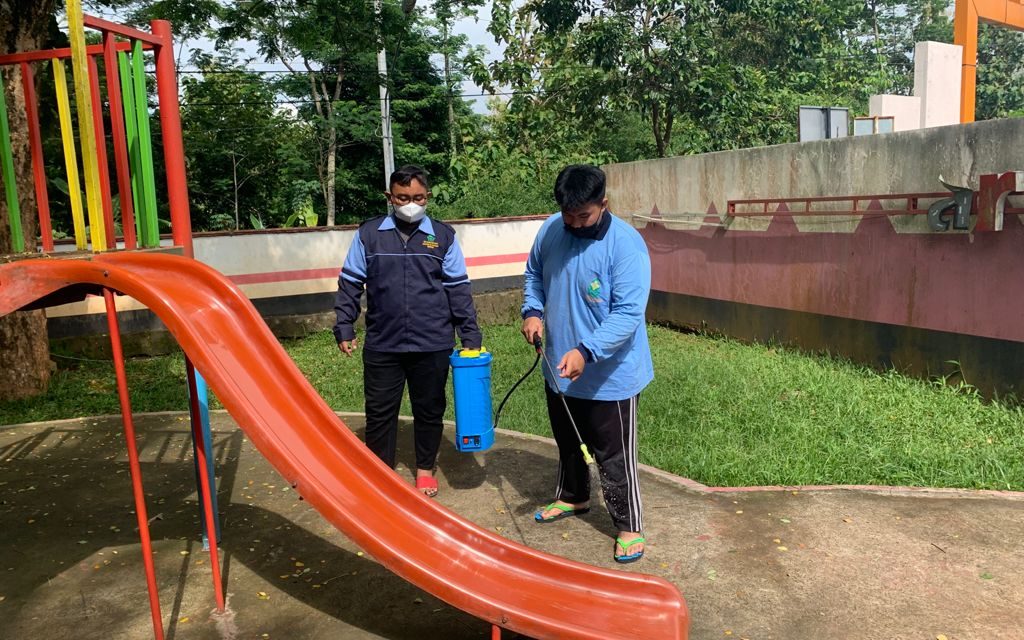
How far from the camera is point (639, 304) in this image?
3781 mm

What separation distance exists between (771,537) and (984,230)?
396cm

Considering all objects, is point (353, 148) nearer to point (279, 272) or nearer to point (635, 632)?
point (279, 272)

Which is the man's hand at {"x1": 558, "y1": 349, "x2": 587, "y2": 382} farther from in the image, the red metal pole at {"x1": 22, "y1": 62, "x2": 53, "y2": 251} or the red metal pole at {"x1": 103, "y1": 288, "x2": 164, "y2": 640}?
the red metal pole at {"x1": 22, "y1": 62, "x2": 53, "y2": 251}

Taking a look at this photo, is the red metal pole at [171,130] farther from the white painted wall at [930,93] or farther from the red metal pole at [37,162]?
the white painted wall at [930,93]

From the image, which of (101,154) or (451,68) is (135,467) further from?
(451,68)

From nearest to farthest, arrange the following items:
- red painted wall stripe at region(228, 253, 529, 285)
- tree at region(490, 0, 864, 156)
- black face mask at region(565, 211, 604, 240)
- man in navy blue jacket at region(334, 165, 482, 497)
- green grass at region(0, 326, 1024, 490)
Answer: black face mask at region(565, 211, 604, 240)
man in navy blue jacket at region(334, 165, 482, 497)
green grass at region(0, 326, 1024, 490)
red painted wall stripe at region(228, 253, 529, 285)
tree at region(490, 0, 864, 156)

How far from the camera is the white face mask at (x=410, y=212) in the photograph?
4496mm

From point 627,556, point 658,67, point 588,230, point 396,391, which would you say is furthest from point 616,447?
point 658,67

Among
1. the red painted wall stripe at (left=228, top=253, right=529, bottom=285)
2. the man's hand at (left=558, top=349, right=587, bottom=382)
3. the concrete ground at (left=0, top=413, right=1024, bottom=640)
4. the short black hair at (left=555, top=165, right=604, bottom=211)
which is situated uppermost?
the short black hair at (left=555, top=165, right=604, bottom=211)

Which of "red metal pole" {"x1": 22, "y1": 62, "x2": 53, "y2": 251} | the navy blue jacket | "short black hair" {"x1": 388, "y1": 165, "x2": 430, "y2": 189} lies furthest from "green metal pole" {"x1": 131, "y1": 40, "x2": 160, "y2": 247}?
"short black hair" {"x1": 388, "y1": 165, "x2": 430, "y2": 189}

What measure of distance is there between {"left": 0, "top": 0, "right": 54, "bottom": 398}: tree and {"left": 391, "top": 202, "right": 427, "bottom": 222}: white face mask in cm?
499

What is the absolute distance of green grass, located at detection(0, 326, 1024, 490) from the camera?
5.10 m

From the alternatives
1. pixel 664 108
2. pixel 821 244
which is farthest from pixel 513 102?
pixel 821 244

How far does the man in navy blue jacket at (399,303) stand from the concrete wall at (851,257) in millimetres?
4641
